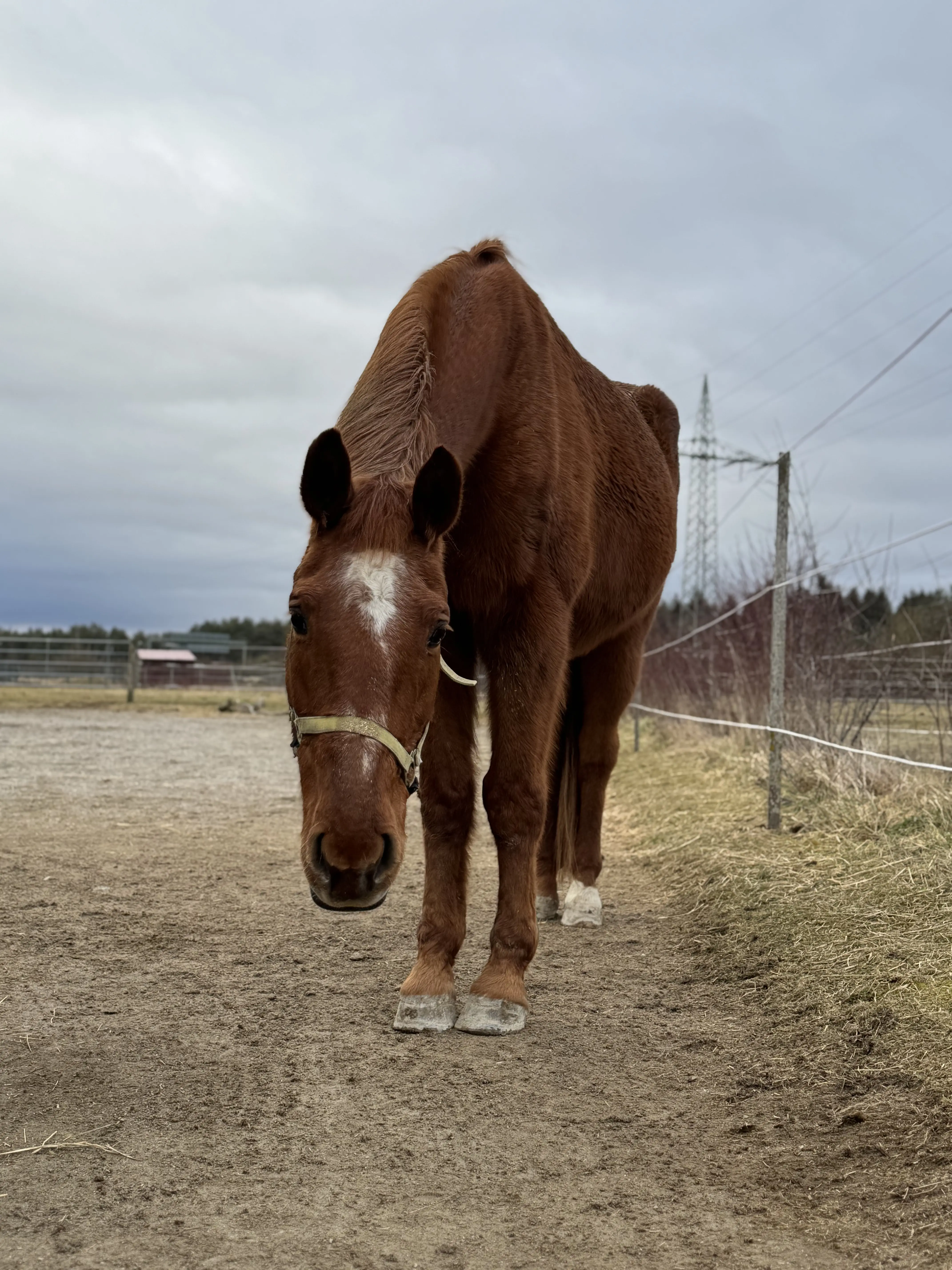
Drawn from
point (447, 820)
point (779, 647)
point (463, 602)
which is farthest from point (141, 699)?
point (463, 602)

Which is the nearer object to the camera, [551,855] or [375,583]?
[375,583]

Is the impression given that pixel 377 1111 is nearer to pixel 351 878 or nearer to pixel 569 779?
pixel 351 878

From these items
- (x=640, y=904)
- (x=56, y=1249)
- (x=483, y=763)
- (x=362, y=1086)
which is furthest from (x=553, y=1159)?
(x=483, y=763)

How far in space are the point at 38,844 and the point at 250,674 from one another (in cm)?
2385

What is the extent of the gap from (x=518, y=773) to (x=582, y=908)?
150 centimetres

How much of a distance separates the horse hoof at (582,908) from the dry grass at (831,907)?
0.44 metres

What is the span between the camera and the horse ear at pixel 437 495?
256cm

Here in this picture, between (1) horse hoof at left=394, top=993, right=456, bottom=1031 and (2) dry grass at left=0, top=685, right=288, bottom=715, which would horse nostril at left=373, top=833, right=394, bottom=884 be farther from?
(2) dry grass at left=0, top=685, right=288, bottom=715

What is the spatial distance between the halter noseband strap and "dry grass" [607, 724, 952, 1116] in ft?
4.27

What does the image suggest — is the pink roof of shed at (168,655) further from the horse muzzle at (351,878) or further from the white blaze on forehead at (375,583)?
the horse muzzle at (351,878)

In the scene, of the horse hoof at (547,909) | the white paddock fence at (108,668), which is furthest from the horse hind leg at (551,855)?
the white paddock fence at (108,668)

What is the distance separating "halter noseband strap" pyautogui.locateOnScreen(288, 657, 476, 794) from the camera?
2.37 meters

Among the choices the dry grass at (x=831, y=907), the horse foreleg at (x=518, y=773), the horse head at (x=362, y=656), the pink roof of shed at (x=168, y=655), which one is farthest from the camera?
the pink roof of shed at (x=168, y=655)

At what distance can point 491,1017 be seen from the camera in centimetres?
309
